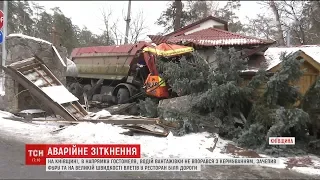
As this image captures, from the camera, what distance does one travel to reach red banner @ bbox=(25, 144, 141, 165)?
22.5 ft

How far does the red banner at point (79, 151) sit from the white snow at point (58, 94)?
2.90 meters

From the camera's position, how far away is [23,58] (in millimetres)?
11078

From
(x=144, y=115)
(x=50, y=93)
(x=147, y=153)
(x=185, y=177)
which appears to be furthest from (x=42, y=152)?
(x=144, y=115)

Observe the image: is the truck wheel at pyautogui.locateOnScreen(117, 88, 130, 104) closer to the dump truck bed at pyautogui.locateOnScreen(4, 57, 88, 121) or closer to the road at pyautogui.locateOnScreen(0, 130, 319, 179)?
the dump truck bed at pyautogui.locateOnScreen(4, 57, 88, 121)

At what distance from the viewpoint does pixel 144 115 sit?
434 inches

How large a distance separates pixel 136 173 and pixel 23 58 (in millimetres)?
6700

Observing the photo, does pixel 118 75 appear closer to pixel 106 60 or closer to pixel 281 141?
pixel 106 60

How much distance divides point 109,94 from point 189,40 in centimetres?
409

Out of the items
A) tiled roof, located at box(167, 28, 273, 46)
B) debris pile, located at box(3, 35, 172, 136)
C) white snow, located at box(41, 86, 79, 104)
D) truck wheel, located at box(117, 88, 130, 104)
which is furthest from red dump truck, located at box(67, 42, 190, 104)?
white snow, located at box(41, 86, 79, 104)

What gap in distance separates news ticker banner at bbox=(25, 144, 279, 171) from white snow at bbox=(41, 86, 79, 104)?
9.55 feet

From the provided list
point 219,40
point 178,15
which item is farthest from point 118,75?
point 178,15

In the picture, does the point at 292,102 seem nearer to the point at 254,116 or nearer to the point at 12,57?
the point at 254,116

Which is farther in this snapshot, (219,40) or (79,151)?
(219,40)

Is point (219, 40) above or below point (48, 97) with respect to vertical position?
above
